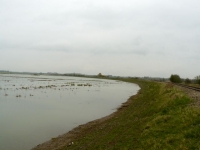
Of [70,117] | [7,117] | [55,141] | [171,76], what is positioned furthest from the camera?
[171,76]

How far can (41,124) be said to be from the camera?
14578 mm

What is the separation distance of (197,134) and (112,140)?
4.16 metres

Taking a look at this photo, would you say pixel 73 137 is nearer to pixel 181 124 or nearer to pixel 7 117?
pixel 181 124

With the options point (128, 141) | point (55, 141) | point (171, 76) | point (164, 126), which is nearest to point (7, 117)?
point (55, 141)

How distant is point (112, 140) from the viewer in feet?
31.0

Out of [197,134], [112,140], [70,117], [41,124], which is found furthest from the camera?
[70,117]

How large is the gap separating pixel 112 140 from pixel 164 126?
276 cm

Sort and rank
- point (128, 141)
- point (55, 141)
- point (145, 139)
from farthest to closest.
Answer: point (55, 141)
point (128, 141)
point (145, 139)

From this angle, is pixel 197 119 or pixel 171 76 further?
pixel 171 76

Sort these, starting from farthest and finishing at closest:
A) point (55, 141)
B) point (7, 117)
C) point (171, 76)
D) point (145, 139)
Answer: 1. point (171, 76)
2. point (7, 117)
3. point (55, 141)
4. point (145, 139)

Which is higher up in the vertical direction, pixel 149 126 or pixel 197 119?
pixel 197 119

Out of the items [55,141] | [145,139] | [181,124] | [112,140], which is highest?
[181,124]

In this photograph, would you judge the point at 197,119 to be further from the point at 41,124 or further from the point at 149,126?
the point at 41,124

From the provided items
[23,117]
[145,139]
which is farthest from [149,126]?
[23,117]
